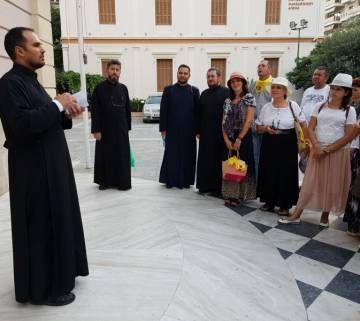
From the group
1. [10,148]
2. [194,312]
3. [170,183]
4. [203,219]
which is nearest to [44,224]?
[10,148]

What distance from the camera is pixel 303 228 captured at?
416cm

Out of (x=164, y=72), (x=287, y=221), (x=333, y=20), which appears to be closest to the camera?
(x=287, y=221)

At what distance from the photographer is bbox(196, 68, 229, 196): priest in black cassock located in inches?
195

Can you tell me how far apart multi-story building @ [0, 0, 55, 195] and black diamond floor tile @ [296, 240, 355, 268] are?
384cm

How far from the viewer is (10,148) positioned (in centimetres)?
225

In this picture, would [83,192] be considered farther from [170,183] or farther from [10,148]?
[10,148]

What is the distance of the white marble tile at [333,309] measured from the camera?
8.51 feet

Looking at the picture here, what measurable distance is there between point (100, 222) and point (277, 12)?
22.1 m

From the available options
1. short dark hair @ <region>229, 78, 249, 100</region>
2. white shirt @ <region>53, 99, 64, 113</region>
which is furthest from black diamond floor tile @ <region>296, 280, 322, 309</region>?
short dark hair @ <region>229, 78, 249, 100</region>

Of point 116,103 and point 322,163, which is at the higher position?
point 116,103

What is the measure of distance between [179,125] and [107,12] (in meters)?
19.1

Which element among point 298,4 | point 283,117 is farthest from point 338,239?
point 298,4

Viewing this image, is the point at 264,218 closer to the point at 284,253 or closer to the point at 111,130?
the point at 284,253

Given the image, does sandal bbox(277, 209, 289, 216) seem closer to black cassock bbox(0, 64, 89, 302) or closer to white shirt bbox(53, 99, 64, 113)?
black cassock bbox(0, 64, 89, 302)
